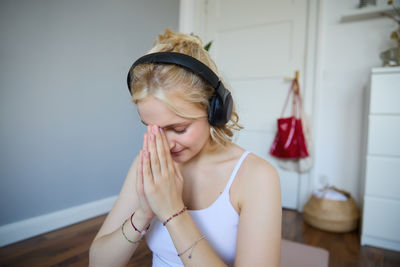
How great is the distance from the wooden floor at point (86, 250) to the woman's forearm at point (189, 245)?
1144 millimetres

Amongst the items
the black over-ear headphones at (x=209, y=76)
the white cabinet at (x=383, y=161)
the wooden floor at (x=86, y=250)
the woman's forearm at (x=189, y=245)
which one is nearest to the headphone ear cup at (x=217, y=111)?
the black over-ear headphones at (x=209, y=76)

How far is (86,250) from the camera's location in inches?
65.1

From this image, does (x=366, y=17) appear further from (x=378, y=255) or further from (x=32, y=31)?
(x=32, y=31)

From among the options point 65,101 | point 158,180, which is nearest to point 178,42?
point 158,180

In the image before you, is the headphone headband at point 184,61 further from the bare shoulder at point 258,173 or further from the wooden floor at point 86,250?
the wooden floor at point 86,250

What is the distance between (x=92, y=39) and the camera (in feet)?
6.68

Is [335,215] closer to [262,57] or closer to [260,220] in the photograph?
[262,57]

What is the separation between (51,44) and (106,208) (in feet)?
4.63

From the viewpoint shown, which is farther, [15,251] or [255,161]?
[15,251]

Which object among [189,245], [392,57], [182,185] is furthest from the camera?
[392,57]

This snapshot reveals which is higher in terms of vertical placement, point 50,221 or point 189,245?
point 189,245

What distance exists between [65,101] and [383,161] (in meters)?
2.32

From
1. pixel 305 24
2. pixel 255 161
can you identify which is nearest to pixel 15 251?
pixel 255 161

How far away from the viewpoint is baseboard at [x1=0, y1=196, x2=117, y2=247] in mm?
1682
